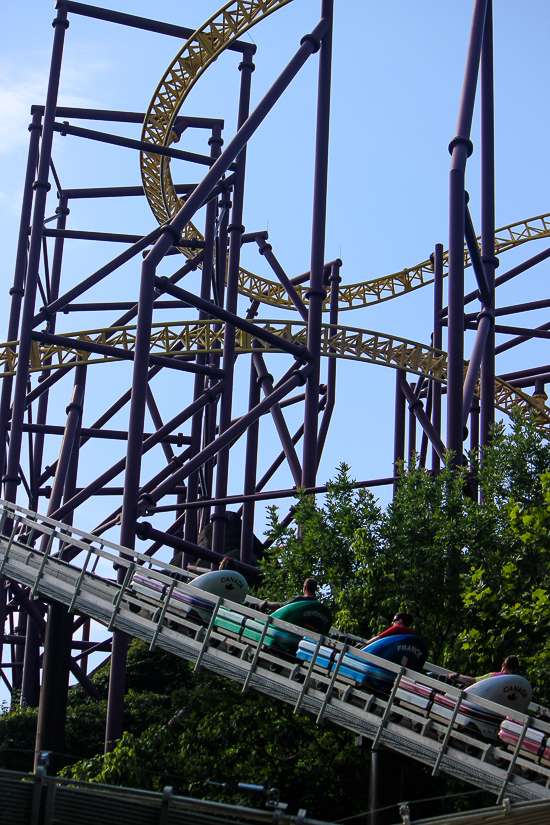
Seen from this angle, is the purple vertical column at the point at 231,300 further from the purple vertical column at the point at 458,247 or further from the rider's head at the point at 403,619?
the rider's head at the point at 403,619

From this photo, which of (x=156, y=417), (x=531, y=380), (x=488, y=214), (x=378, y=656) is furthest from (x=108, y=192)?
(x=378, y=656)

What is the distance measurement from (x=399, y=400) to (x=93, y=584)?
12.9m

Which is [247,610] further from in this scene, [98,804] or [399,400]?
[399,400]

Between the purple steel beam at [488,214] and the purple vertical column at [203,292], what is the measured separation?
4.19 metres

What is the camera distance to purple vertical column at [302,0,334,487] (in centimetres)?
1376

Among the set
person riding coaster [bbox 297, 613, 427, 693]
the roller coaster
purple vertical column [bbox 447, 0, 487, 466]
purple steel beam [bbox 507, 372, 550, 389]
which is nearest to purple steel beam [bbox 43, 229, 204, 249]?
the roller coaster

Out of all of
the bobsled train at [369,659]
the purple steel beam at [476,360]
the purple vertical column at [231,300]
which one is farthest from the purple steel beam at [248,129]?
the bobsled train at [369,659]

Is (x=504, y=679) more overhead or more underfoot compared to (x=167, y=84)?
more underfoot

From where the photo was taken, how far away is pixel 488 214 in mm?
15422

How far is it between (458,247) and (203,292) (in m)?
4.62

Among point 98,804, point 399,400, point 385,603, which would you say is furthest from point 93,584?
point 399,400

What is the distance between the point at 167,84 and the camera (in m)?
17.4

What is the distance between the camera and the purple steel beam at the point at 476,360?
1305 cm

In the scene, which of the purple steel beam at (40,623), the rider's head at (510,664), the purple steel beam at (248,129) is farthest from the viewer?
the purple steel beam at (40,623)
